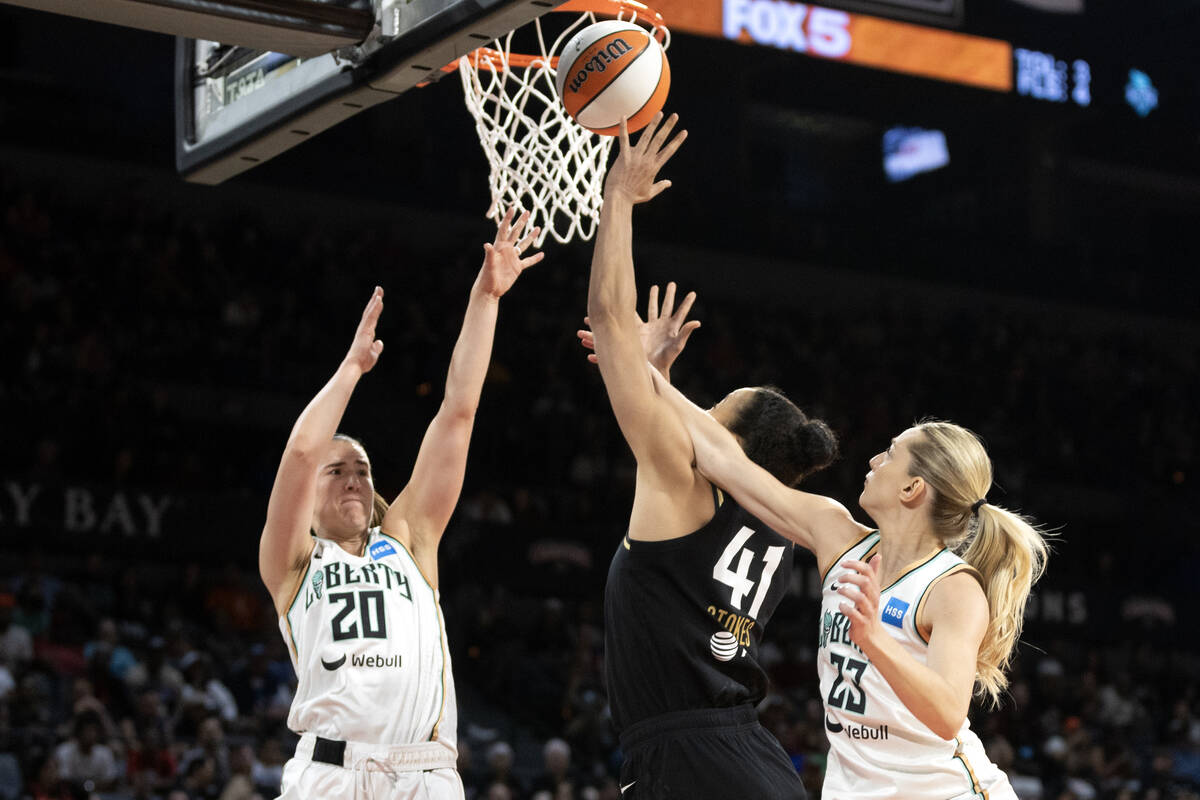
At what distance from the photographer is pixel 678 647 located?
3.84 meters

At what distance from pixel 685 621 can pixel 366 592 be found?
3.75ft

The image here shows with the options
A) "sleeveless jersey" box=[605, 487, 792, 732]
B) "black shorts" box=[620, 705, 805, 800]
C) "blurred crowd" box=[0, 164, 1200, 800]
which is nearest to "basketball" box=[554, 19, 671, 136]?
"sleeveless jersey" box=[605, 487, 792, 732]

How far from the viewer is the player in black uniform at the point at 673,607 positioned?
Result: 379cm

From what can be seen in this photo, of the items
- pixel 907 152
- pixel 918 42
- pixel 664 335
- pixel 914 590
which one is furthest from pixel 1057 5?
pixel 907 152

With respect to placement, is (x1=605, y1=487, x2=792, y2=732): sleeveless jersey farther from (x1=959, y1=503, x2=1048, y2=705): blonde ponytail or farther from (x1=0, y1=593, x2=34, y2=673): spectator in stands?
(x1=0, y1=593, x2=34, y2=673): spectator in stands

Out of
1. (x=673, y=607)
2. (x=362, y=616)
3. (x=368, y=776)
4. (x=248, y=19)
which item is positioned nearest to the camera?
→ (x=673, y=607)

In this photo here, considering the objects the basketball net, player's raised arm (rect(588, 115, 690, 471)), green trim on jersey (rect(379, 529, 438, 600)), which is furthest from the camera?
the basketball net

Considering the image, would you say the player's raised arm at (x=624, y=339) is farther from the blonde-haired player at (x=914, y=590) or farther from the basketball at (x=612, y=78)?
the basketball at (x=612, y=78)

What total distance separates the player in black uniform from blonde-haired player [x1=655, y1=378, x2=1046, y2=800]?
0.13 metres

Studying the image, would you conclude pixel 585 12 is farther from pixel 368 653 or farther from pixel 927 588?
pixel 927 588

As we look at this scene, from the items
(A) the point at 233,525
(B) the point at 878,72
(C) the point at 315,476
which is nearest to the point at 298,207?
(A) the point at 233,525

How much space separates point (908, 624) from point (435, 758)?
5.38ft

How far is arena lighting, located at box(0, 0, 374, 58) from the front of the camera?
13.0 feet

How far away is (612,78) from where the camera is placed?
4.61 metres
